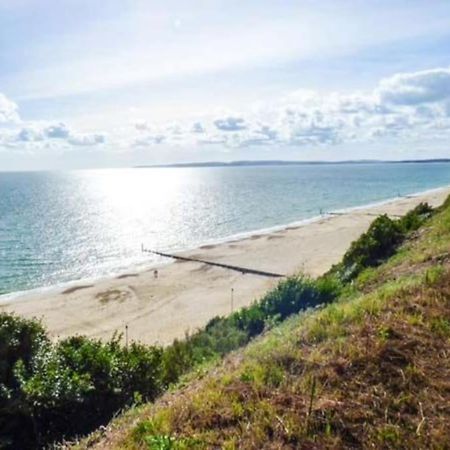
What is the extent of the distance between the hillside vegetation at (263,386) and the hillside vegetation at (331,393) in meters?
0.01

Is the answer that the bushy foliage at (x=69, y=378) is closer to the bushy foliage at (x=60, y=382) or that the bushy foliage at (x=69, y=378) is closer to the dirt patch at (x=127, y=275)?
the bushy foliage at (x=60, y=382)

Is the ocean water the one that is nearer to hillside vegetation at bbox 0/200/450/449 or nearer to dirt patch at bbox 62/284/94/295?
dirt patch at bbox 62/284/94/295

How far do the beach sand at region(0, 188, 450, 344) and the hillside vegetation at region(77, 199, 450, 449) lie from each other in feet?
54.6

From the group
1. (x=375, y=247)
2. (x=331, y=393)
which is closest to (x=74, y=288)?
(x=375, y=247)

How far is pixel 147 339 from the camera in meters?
22.6

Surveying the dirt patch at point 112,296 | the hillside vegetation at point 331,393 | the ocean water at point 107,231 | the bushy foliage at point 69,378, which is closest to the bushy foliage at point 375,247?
the bushy foliage at point 69,378

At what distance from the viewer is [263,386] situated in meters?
5.15

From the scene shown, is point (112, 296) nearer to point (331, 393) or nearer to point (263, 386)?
point (263, 386)

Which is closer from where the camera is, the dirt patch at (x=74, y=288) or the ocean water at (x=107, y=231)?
the dirt patch at (x=74, y=288)

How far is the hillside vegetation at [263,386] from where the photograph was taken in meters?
4.41

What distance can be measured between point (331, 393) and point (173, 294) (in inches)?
1066

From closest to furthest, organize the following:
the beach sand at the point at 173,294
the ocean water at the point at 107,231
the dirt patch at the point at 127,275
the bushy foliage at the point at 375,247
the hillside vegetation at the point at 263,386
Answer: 1. the hillside vegetation at the point at 263,386
2. the bushy foliage at the point at 375,247
3. the beach sand at the point at 173,294
4. the dirt patch at the point at 127,275
5. the ocean water at the point at 107,231

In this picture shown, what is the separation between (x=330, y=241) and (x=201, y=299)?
20.8 m

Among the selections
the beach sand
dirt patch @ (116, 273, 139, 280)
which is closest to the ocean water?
dirt patch @ (116, 273, 139, 280)
